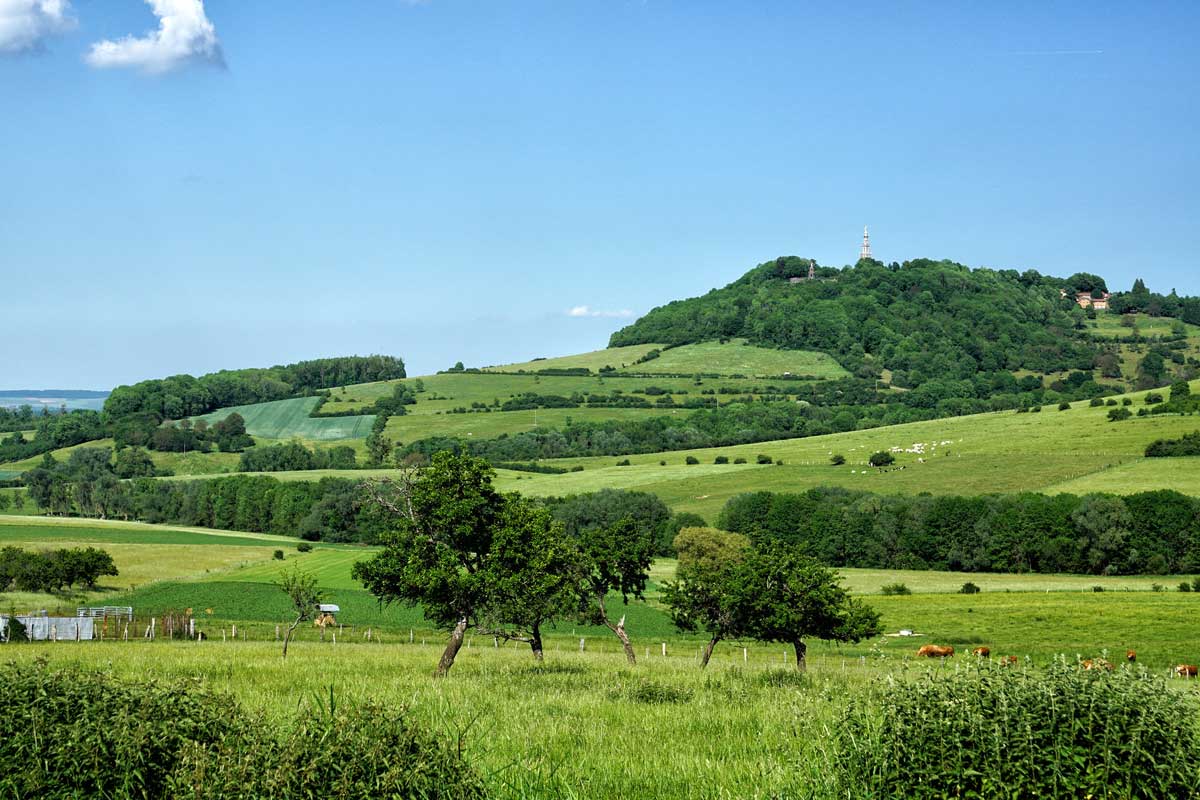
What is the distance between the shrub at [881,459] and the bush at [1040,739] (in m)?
142

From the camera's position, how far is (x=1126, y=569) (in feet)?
336

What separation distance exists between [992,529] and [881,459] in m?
40.2

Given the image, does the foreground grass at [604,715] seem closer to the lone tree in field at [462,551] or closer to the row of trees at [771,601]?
the lone tree in field at [462,551]

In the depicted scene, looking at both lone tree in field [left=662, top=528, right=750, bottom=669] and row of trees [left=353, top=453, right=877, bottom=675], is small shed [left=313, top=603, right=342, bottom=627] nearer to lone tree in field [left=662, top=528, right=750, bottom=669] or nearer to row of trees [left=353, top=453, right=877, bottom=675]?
lone tree in field [left=662, top=528, right=750, bottom=669]

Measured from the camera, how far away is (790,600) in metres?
42.5

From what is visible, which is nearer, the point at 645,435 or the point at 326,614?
the point at 326,614

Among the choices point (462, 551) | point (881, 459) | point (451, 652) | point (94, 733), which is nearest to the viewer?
point (94, 733)

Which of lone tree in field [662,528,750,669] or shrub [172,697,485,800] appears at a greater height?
shrub [172,697,485,800]

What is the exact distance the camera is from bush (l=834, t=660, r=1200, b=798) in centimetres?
962

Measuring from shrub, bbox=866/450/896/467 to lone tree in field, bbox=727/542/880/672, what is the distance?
354 feet

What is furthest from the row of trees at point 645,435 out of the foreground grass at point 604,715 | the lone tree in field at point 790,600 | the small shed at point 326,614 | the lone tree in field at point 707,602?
the foreground grass at point 604,715

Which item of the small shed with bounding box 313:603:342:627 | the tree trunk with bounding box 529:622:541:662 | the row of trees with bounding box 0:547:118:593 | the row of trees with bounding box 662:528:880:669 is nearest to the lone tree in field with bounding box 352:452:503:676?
the tree trunk with bounding box 529:622:541:662

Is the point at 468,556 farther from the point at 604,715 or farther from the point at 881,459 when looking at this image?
the point at 881,459

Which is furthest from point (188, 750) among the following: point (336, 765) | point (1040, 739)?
point (1040, 739)
